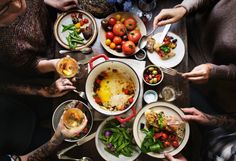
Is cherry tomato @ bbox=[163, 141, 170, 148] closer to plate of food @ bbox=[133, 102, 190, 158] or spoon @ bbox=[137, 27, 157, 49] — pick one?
plate of food @ bbox=[133, 102, 190, 158]

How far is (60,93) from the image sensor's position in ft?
7.24

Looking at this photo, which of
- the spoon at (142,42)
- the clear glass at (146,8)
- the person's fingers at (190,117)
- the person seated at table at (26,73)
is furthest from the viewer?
the clear glass at (146,8)

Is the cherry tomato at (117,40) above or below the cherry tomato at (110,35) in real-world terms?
below

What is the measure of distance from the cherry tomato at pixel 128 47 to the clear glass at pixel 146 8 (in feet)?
0.83

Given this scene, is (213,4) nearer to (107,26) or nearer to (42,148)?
(107,26)

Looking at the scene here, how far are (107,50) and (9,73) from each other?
841mm

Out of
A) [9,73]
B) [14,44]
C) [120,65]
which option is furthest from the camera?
[9,73]

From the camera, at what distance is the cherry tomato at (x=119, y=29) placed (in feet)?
7.40

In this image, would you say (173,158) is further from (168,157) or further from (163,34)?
(163,34)

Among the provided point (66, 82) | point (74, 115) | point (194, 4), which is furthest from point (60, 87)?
point (194, 4)

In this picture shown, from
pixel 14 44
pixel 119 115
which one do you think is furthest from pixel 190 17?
pixel 14 44

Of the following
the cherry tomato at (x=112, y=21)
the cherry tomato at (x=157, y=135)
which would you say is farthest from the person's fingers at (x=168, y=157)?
the cherry tomato at (x=112, y=21)

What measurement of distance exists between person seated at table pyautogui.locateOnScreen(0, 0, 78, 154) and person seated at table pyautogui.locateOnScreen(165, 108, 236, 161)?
819mm

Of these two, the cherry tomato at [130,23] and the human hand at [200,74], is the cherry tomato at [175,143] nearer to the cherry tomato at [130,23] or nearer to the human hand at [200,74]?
the human hand at [200,74]
